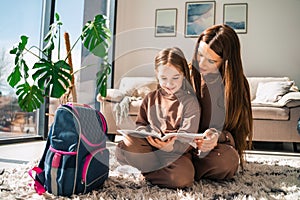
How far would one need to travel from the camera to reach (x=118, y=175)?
1249 millimetres

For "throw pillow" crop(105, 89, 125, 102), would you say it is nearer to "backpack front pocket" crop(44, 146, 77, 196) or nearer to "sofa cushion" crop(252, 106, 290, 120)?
"sofa cushion" crop(252, 106, 290, 120)

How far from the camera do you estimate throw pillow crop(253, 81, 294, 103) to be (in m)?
3.06

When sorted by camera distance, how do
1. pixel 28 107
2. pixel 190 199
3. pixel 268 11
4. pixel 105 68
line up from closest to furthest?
pixel 190 199 < pixel 28 107 < pixel 105 68 < pixel 268 11

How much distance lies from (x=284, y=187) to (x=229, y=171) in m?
0.21

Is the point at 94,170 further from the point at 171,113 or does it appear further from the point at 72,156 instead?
the point at 171,113

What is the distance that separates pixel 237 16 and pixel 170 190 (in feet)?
10.9

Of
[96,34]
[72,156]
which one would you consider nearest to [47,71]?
[96,34]

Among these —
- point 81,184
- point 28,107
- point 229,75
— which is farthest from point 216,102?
point 28,107

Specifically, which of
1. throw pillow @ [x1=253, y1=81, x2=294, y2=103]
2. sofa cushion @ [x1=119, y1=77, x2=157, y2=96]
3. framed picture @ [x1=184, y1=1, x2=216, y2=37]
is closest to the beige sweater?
sofa cushion @ [x1=119, y1=77, x2=157, y2=96]

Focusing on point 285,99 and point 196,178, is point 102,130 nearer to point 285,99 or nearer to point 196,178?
point 196,178

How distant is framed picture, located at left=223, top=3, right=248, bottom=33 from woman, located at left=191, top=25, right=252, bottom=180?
113 inches

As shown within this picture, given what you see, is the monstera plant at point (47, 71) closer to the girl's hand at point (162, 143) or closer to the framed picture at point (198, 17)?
the girl's hand at point (162, 143)

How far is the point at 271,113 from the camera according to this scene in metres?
2.74

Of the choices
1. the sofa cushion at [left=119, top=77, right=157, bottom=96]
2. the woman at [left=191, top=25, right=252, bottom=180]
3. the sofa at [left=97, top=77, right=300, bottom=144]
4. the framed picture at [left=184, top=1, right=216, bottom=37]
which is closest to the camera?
the woman at [left=191, top=25, right=252, bottom=180]
